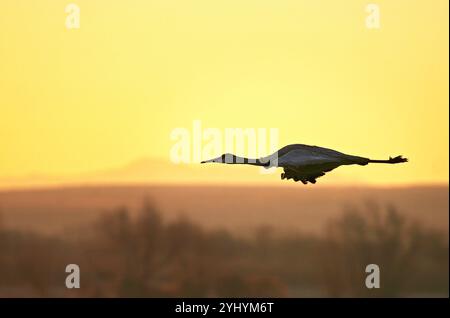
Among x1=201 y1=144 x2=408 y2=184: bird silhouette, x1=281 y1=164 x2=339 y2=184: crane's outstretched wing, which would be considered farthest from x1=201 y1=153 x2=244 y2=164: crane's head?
x1=281 y1=164 x2=339 y2=184: crane's outstretched wing

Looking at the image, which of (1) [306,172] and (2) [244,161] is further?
(1) [306,172]

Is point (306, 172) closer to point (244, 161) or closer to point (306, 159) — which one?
point (306, 159)

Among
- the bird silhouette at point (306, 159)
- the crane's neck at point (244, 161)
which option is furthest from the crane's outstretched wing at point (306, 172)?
the crane's neck at point (244, 161)

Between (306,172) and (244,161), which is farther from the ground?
(244,161)

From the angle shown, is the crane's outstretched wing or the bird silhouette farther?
the crane's outstretched wing

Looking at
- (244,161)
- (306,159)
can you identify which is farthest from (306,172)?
(244,161)

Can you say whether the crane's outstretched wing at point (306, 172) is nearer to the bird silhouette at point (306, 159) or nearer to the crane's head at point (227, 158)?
the bird silhouette at point (306, 159)

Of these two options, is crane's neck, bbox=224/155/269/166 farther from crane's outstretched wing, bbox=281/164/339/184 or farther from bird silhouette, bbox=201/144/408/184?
crane's outstretched wing, bbox=281/164/339/184
